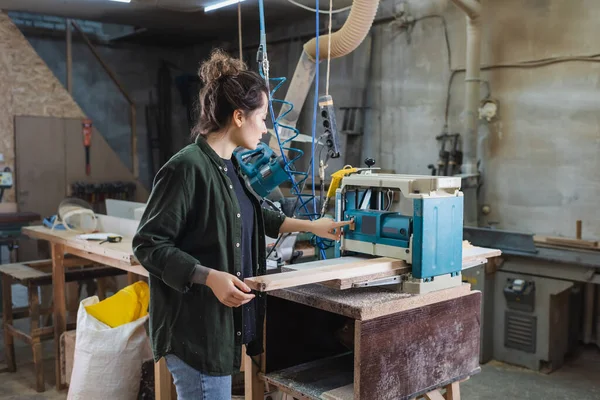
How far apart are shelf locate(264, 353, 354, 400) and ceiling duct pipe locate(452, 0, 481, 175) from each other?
237cm

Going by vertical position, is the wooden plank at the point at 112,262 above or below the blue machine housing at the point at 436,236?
below

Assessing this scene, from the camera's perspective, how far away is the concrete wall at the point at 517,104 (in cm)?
351

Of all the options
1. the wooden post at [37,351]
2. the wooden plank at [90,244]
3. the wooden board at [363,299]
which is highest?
the wooden board at [363,299]

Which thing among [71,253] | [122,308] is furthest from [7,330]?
[122,308]

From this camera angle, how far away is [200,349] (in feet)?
4.36

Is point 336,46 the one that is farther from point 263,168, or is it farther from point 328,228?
point 328,228

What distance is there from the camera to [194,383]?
1352mm

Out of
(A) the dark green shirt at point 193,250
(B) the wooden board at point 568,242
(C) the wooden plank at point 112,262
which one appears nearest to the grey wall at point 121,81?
(C) the wooden plank at point 112,262

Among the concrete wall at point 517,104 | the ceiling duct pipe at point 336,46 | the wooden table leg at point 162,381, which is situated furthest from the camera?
the concrete wall at point 517,104

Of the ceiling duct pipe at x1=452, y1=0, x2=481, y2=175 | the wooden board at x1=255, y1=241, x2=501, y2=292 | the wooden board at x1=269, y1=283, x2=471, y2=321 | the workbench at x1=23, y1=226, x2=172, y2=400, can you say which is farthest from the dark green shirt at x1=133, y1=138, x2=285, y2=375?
the ceiling duct pipe at x1=452, y1=0, x2=481, y2=175

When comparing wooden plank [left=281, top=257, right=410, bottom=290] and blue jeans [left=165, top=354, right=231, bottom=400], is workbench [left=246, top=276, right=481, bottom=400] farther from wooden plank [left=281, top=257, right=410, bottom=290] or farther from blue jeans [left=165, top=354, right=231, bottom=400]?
blue jeans [left=165, top=354, right=231, bottom=400]

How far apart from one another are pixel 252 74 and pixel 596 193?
2819 millimetres

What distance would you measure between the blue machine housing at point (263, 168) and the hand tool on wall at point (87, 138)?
13.1 feet

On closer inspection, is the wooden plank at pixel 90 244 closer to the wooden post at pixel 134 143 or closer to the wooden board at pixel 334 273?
the wooden board at pixel 334 273
